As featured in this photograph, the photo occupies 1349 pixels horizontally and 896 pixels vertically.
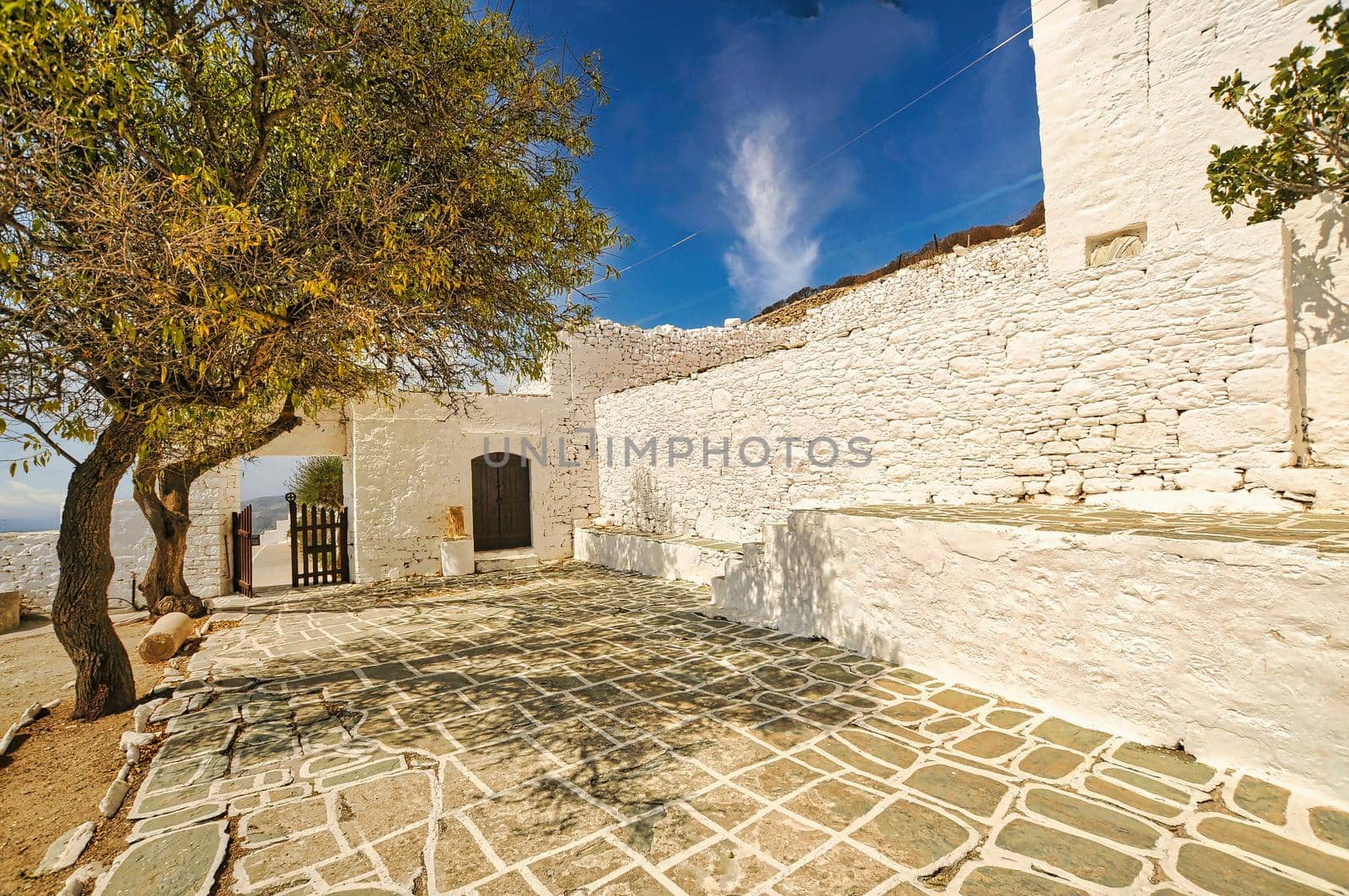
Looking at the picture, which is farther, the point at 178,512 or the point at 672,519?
the point at 672,519

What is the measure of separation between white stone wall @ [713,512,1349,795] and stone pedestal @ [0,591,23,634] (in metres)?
11.0

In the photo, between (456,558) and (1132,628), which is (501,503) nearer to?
(456,558)

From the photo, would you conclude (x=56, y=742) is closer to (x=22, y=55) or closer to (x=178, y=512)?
(x=22, y=55)

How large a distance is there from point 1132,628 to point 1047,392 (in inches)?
112

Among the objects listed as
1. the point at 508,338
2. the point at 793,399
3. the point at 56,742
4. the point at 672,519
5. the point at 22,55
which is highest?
the point at 22,55

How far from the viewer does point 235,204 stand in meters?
3.41

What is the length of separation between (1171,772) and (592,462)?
9959mm

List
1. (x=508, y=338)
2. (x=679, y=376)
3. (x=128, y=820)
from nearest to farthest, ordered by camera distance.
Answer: (x=128, y=820) → (x=508, y=338) → (x=679, y=376)

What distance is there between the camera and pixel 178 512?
7465 mm

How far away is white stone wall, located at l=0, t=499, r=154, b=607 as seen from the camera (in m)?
8.13

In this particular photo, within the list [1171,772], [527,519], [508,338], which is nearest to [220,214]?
[508,338]

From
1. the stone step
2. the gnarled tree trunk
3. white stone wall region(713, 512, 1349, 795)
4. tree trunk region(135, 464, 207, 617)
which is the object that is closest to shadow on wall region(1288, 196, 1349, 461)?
white stone wall region(713, 512, 1349, 795)

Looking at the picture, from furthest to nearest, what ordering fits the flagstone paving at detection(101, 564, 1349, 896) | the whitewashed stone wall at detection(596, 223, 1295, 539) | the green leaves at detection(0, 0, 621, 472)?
the whitewashed stone wall at detection(596, 223, 1295, 539), the green leaves at detection(0, 0, 621, 472), the flagstone paving at detection(101, 564, 1349, 896)

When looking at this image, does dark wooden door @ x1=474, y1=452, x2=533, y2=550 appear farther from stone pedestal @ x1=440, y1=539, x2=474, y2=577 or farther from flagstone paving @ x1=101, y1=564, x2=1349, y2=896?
flagstone paving @ x1=101, y1=564, x2=1349, y2=896
